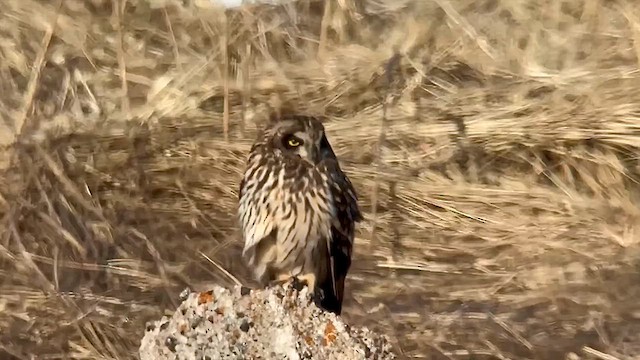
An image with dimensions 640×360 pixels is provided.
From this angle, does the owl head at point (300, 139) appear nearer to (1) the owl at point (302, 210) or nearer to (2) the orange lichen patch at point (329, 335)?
(1) the owl at point (302, 210)

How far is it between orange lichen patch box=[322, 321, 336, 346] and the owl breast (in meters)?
0.72

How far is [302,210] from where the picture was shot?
95.2 inches

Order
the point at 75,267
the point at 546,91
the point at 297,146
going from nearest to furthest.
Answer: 1. the point at 297,146
2. the point at 75,267
3. the point at 546,91

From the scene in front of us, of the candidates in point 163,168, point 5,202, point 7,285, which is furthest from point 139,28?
point 7,285

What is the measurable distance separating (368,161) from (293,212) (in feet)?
5.71

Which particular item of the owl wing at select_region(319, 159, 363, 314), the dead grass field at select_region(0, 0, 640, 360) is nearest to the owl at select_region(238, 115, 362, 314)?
the owl wing at select_region(319, 159, 363, 314)

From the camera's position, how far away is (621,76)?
4078mm

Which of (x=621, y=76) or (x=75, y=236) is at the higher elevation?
(x=621, y=76)

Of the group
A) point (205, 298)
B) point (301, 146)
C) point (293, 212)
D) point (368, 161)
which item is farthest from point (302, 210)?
point (368, 161)

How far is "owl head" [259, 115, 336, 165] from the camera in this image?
2.36 m

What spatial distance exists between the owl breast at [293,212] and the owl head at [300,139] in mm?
24

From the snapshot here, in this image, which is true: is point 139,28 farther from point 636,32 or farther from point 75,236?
point 636,32

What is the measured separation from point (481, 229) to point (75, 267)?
150 cm

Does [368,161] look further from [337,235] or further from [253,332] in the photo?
[253,332]
